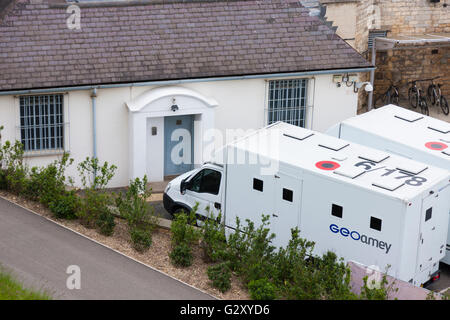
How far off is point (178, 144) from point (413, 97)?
10732 mm

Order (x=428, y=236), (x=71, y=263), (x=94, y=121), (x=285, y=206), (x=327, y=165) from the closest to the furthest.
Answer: (x=71, y=263), (x=428, y=236), (x=327, y=165), (x=285, y=206), (x=94, y=121)

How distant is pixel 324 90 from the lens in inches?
859

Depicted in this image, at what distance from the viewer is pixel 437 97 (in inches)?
1117

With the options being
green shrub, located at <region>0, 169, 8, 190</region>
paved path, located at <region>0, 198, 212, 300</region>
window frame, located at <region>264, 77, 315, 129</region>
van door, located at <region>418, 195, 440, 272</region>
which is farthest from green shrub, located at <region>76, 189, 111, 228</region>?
window frame, located at <region>264, 77, 315, 129</region>

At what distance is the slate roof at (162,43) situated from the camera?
63.4 ft

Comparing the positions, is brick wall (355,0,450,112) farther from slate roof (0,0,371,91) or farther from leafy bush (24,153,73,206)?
leafy bush (24,153,73,206)

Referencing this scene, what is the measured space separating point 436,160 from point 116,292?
6.93 metres

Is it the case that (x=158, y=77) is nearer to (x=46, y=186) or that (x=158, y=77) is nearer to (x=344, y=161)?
(x=46, y=186)

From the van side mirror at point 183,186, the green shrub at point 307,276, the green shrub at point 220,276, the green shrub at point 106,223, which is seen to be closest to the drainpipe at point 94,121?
the van side mirror at point 183,186

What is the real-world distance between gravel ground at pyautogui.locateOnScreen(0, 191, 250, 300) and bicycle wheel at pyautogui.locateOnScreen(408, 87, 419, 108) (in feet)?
46.6

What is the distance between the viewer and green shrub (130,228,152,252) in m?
A: 14.8

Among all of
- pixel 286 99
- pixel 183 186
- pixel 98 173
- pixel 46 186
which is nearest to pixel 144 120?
pixel 98 173

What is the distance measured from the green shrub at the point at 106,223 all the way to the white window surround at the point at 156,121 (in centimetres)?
465
